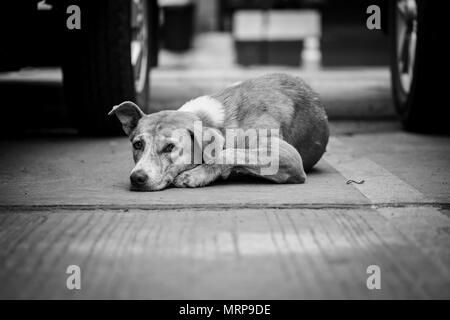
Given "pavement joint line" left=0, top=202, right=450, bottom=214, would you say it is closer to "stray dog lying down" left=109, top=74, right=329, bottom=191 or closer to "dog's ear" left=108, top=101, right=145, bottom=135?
"stray dog lying down" left=109, top=74, right=329, bottom=191

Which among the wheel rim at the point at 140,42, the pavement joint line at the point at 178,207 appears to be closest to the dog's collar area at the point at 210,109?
the pavement joint line at the point at 178,207

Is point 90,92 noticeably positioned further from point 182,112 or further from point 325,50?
point 325,50

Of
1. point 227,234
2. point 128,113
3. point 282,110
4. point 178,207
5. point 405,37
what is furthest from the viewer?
point 405,37

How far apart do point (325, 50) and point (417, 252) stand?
11261 millimetres

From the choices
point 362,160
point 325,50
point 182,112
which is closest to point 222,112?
point 182,112

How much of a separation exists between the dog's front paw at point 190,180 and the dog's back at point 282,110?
1.25 ft

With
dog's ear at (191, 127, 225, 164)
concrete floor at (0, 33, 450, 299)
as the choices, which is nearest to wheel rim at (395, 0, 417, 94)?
concrete floor at (0, 33, 450, 299)

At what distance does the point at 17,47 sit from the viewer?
5.38 meters

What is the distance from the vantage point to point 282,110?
14.5 ft

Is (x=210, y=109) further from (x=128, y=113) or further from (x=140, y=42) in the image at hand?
(x=140, y=42)

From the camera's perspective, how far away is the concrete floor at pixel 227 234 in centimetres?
254

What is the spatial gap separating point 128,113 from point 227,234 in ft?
4.48

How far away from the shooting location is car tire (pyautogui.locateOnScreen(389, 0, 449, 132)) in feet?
18.0

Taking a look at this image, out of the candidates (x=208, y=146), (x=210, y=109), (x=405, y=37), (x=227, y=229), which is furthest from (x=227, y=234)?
(x=405, y=37)
